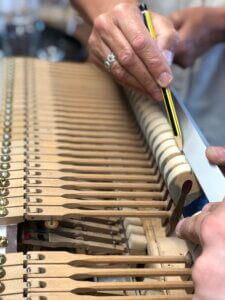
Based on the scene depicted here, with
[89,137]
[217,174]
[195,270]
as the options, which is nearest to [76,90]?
[89,137]

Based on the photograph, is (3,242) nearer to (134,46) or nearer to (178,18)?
(134,46)

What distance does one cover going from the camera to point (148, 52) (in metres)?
1.27

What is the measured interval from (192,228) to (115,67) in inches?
23.3

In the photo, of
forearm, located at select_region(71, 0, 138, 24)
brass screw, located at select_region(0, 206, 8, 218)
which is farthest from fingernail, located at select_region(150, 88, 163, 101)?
brass screw, located at select_region(0, 206, 8, 218)

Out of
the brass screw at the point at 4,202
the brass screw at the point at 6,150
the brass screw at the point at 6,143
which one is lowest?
the brass screw at the point at 4,202

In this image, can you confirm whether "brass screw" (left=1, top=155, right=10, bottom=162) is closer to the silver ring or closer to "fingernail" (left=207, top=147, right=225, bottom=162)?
the silver ring

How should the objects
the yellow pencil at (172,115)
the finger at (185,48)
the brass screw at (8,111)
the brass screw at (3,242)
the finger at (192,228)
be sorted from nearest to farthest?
1. the finger at (192,228)
2. the brass screw at (3,242)
3. the yellow pencil at (172,115)
4. the brass screw at (8,111)
5. the finger at (185,48)

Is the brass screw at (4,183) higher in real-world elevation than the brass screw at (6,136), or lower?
lower

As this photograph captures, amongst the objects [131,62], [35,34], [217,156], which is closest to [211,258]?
[217,156]

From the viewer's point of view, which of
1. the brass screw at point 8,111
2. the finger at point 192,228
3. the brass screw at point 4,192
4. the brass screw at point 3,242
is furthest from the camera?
the brass screw at point 8,111

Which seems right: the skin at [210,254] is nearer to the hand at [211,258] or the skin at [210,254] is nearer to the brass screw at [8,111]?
the hand at [211,258]

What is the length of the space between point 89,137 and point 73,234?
382mm

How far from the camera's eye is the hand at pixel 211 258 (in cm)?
76

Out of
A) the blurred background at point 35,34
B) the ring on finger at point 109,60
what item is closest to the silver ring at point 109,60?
the ring on finger at point 109,60
